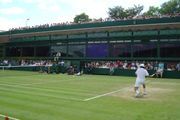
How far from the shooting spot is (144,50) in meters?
28.9

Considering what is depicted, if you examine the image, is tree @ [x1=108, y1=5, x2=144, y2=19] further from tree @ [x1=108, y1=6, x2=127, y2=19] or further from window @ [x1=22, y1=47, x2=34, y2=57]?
window @ [x1=22, y1=47, x2=34, y2=57]

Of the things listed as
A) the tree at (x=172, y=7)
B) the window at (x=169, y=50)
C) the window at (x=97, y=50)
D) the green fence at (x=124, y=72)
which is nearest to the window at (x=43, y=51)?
the window at (x=97, y=50)

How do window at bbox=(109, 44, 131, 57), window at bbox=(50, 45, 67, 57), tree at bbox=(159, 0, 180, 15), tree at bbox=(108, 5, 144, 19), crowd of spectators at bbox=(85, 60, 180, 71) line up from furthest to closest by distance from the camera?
1. tree at bbox=(108, 5, 144, 19)
2. tree at bbox=(159, 0, 180, 15)
3. window at bbox=(50, 45, 67, 57)
4. window at bbox=(109, 44, 131, 57)
5. crowd of spectators at bbox=(85, 60, 180, 71)

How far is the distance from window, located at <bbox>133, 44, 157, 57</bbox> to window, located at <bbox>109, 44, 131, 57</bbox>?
38.9 inches

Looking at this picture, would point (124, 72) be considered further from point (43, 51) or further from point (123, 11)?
point (123, 11)

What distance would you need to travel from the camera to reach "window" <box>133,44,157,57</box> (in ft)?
93.0

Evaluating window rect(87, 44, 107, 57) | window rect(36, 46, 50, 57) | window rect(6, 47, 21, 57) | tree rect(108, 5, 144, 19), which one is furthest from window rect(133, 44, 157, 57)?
tree rect(108, 5, 144, 19)

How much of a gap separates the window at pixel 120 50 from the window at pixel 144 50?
0.99m

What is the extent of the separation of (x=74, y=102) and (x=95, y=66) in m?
20.9

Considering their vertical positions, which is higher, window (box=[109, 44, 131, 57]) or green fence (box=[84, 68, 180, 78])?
window (box=[109, 44, 131, 57])

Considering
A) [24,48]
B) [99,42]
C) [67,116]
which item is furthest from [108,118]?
[24,48]

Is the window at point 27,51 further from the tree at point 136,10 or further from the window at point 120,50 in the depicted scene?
the tree at point 136,10

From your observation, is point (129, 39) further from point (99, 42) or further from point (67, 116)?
point (67, 116)

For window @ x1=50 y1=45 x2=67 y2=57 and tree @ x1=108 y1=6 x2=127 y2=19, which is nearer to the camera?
window @ x1=50 y1=45 x2=67 y2=57
